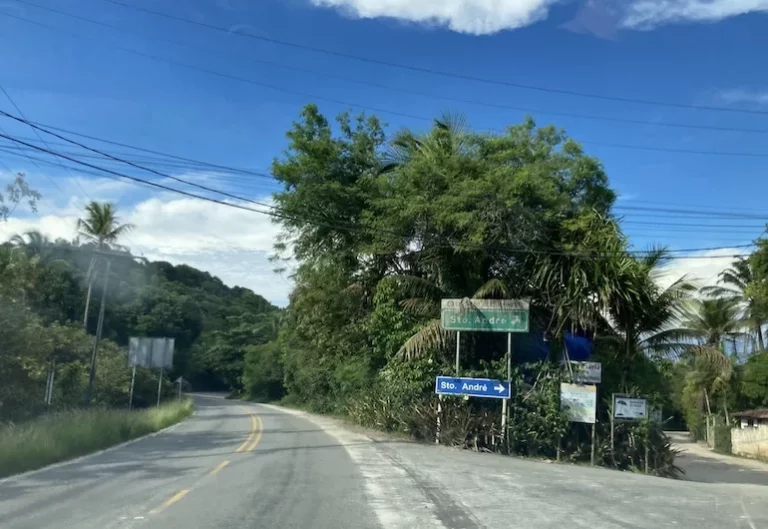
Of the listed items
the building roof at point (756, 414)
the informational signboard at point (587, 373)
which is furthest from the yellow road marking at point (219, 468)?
the building roof at point (756, 414)

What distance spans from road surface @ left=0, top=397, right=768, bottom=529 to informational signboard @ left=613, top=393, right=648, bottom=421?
10.3ft

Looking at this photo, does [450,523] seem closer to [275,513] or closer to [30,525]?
[275,513]

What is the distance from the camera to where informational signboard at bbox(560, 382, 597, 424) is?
19.0m

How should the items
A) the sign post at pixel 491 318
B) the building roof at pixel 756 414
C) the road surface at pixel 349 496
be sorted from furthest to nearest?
the building roof at pixel 756 414
the sign post at pixel 491 318
the road surface at pixel 349 496

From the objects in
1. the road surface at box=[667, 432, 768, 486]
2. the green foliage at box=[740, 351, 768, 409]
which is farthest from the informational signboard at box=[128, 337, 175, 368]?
the green foliage at box=[740, 351, 768, 409]

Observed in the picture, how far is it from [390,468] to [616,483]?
437cm

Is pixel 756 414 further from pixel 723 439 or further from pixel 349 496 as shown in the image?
pixel 349 496

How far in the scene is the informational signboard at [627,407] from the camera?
62.4ft

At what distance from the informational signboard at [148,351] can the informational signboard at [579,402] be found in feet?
82.0

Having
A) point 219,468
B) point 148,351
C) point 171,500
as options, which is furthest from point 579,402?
point 148,351

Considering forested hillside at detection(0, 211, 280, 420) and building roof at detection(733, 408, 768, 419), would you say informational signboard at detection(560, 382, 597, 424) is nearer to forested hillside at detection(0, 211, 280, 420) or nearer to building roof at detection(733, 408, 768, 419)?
forested hillside at detection(0, 211, 280, 420)

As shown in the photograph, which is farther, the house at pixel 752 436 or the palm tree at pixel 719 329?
the palm tree at pixel 719 329

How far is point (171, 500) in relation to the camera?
1003cm

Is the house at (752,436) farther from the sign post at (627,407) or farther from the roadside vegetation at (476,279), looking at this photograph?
the sign post at (627,407)
